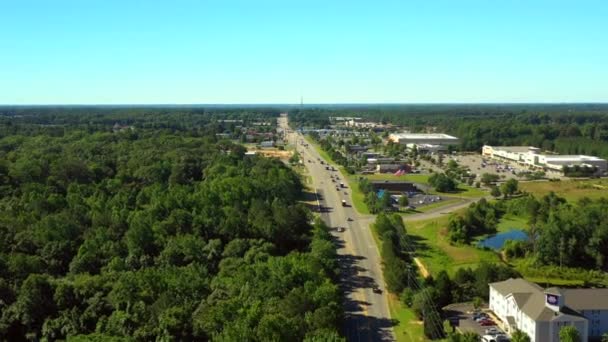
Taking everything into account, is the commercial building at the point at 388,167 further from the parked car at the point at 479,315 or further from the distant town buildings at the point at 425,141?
the parked car at the point at 479,315

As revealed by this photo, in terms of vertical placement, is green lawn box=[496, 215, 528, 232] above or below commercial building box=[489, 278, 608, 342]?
below

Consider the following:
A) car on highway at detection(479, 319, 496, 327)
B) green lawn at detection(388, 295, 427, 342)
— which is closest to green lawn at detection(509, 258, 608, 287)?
car on highway at detection(479, 319, 496, 327)

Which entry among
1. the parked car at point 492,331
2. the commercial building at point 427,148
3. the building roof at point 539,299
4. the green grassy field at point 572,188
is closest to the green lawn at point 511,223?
the green grassy field at point 572,188

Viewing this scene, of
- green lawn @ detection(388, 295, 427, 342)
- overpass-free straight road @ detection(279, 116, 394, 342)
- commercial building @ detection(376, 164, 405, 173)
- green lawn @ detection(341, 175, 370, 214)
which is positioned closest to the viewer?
green lawn @ detection(388, 295, 427, 342)

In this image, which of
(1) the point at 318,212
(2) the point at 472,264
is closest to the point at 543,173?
(1) the point at 318,212

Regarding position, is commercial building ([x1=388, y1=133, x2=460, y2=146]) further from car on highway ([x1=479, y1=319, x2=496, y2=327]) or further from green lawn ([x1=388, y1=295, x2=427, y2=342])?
car on highway ([x1=479, y1=319, x2=496, y2=327])

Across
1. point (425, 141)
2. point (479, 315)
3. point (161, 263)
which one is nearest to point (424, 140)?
point (425, 141)

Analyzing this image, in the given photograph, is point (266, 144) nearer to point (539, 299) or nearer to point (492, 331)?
point (492, 331)
